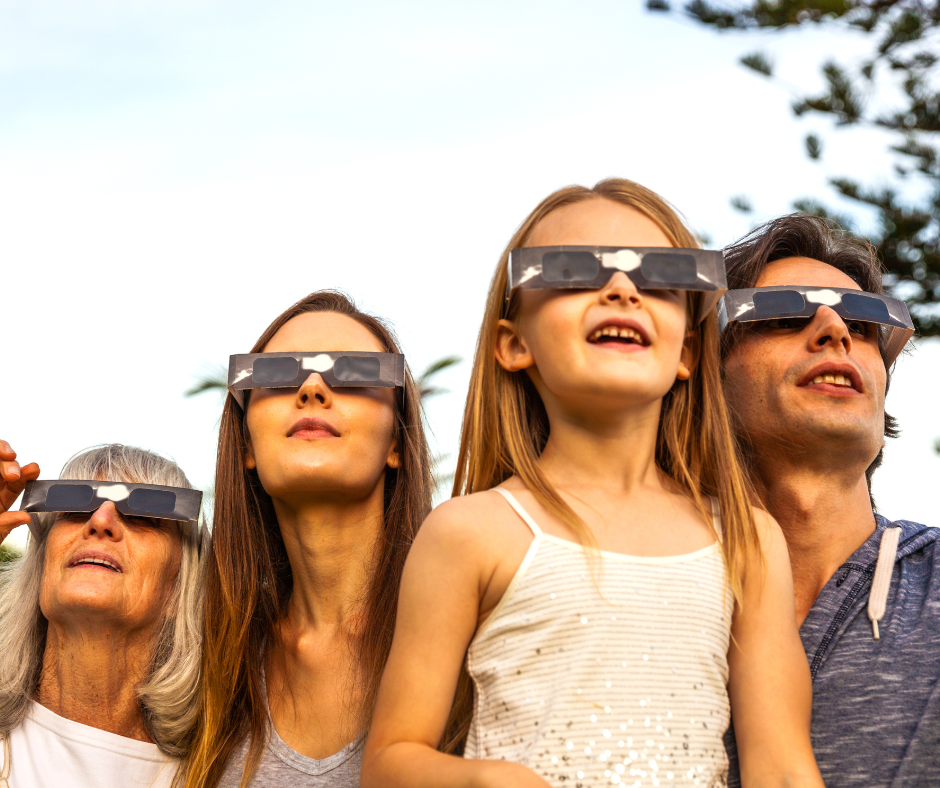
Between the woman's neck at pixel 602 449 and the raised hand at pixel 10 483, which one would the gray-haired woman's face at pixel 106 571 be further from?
the woman's neck at pixel 602 449

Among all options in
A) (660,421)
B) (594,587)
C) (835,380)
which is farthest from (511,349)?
(835,380)

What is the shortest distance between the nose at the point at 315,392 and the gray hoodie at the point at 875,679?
1561 millimetres

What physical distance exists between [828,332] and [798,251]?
0.54 metres

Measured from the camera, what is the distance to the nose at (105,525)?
10.8 feet

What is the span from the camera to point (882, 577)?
9.26ft

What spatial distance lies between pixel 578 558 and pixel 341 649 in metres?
1.40

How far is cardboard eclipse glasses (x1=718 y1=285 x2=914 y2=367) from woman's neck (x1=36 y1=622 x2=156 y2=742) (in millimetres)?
2282

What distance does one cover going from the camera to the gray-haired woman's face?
321 centimetres

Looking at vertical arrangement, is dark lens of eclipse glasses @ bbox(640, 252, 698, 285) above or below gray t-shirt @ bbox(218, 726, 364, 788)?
above

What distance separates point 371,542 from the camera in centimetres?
333

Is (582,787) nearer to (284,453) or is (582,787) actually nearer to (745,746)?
(745,746)

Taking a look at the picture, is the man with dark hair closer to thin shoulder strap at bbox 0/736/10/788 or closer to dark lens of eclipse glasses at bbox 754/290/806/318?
dark lens of eclipse glasses at bbox 754/290/806/318

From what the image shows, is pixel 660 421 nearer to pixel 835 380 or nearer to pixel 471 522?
pixel 471 522

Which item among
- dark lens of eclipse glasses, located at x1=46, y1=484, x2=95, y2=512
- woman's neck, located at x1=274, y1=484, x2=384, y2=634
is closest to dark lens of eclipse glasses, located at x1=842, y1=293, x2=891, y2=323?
woman's neck, located at x1=274, y1=484, x2=384, y2=634
